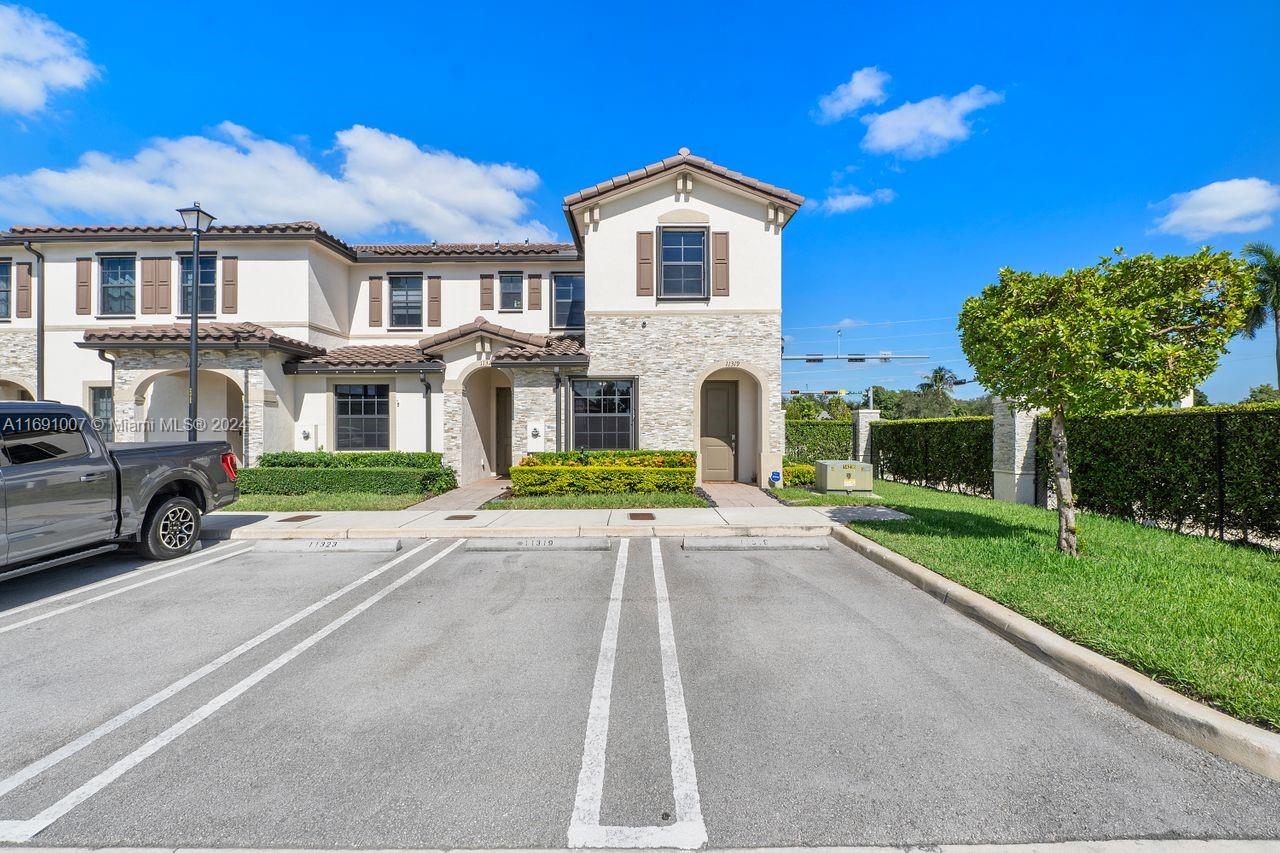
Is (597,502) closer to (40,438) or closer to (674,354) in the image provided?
(674,354)

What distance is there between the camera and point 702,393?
591 inches

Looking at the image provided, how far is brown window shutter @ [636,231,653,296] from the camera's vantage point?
1391cm

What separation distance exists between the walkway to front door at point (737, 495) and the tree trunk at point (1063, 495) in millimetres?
5133

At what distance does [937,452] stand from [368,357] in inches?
647

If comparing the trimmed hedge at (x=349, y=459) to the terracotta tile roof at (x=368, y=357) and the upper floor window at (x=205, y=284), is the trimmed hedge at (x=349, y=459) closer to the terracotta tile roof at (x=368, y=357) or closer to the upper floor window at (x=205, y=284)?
the terracotta tile roof at (x=368, y=357)

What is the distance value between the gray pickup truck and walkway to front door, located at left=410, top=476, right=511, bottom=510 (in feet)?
12.5

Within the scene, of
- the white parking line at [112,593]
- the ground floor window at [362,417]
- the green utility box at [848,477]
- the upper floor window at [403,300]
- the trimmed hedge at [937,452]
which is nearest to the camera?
the white parking line at [112,593]

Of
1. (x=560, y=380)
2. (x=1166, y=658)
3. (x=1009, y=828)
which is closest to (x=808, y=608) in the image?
(x=1166, y=658)

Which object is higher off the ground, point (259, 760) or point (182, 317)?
point (182, 317)

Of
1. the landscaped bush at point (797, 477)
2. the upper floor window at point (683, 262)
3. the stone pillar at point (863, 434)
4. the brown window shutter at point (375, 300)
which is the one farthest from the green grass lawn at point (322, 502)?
the stone pillar at point (863, 434)

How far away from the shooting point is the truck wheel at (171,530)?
7281 mm

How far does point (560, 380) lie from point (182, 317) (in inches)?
479

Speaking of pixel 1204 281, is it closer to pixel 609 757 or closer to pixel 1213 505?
pixel 1213 505

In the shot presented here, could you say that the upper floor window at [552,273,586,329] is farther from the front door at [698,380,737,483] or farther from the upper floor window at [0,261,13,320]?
the upper floor window at [0,261,13,320]
